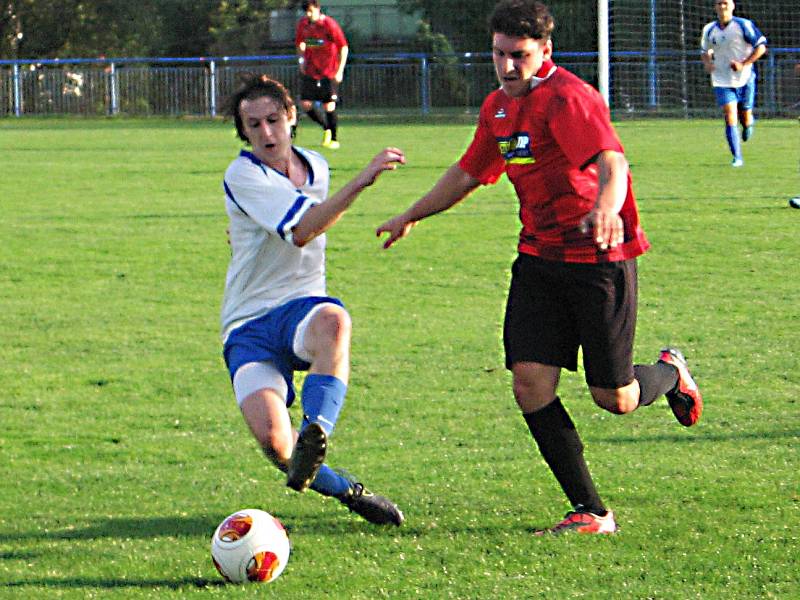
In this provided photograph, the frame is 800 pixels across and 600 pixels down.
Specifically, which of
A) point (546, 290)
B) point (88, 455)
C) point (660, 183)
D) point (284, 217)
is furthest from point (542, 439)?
point (660, 183)

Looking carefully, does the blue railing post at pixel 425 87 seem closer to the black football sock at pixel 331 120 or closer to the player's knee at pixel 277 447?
the black football sock at pixel 331 120

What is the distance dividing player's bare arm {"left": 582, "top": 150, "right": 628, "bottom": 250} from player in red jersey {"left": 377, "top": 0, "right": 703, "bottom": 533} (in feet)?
0.25

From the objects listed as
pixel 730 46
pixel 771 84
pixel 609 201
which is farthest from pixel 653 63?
pixel 609 201

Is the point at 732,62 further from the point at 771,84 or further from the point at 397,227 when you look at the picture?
the point at 771,84

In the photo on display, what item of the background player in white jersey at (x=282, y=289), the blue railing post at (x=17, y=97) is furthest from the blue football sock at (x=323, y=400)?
the blue railing post at (x=17, y=97)

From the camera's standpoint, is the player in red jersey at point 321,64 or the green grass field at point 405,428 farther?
the player in red jersey at point 321,64

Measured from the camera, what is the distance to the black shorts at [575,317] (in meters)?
5.01

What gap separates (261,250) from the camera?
17.3 ft

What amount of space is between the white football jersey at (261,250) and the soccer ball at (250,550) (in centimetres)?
90

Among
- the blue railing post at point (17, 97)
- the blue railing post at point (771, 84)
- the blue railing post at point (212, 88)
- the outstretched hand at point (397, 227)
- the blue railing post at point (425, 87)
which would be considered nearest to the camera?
the outstretched hand at point (397, 227)

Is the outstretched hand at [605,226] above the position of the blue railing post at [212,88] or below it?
below

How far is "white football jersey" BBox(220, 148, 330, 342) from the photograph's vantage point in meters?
5.14

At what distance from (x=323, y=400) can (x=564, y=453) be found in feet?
2.98

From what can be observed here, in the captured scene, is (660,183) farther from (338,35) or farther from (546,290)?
(546,290)
